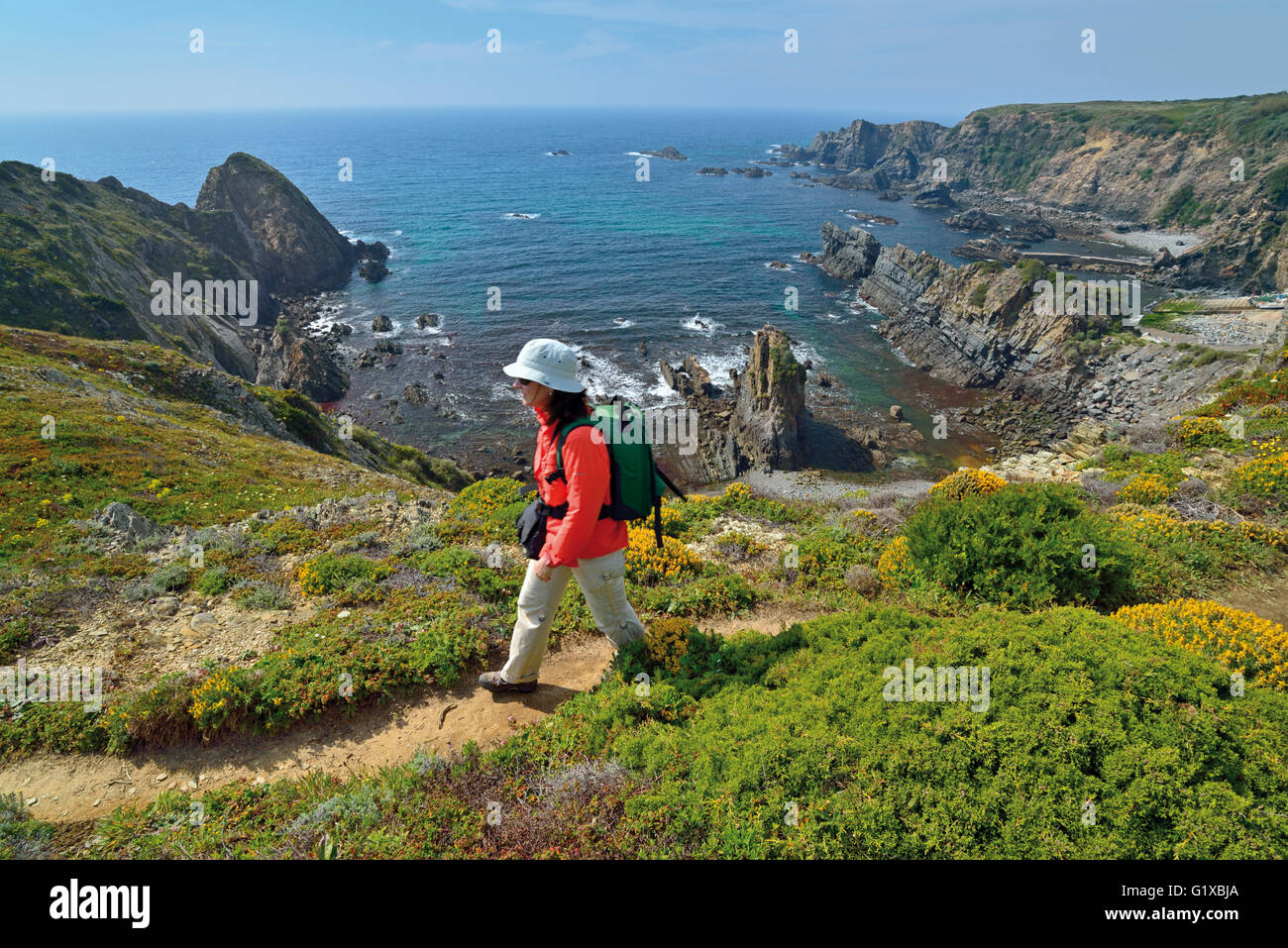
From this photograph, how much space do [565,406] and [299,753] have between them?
530cm

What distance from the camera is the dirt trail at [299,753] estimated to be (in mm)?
6082

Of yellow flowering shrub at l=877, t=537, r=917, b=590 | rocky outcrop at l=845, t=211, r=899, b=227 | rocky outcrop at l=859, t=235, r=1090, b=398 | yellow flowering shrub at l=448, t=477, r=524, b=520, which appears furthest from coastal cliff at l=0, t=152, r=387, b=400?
rocky outcrop at l=845, t=211, r=899, b=227

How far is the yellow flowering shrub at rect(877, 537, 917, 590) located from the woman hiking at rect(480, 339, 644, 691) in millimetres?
5129

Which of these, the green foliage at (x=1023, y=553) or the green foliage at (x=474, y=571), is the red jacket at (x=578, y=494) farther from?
the green foliage at (x=1023, y=553)

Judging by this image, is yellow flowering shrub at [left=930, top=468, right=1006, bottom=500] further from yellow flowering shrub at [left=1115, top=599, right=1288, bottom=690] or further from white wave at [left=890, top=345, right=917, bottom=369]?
white wave at [left=890, top=345, right=917, bottom=369]

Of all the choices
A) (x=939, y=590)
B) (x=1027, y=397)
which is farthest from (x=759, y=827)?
(x=1027, y=397)

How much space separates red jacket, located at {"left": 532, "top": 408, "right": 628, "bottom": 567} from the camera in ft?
18.5

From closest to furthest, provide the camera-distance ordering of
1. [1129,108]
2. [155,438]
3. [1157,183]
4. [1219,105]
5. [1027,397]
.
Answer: [155,438]
[1027,397]
[1157,183]
[1219,105]
[1129,108]

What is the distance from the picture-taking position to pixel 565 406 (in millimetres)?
5809

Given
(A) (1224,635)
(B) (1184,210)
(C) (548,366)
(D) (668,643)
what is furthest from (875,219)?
(C) (548,366)

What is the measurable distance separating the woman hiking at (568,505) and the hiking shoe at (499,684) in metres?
0.76

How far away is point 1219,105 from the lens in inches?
4518
